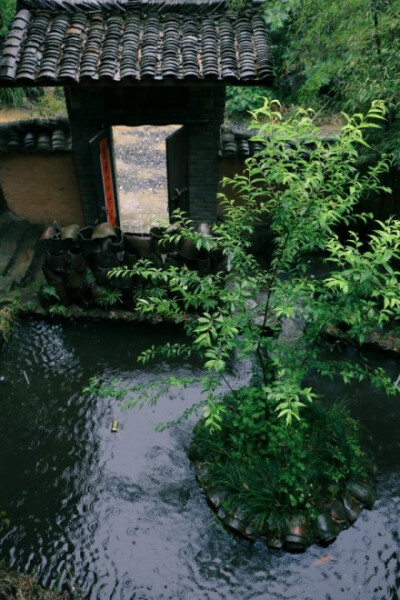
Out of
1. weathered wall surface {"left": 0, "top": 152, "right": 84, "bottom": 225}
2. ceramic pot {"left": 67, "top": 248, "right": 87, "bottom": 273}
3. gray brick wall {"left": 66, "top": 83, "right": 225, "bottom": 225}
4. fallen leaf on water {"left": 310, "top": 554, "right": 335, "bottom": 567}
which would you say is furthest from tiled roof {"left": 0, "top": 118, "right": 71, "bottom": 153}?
fallen leaf on water {"left": 310, "top": 554, "right": 335, "bottom": 567}

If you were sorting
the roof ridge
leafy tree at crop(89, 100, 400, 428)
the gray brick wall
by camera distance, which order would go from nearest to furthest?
leafy tree at crop(89, 100, 400, 428) → the roof ridge → the gray brick wall

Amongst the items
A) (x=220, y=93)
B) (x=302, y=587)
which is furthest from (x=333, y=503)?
(x=220, y=93)

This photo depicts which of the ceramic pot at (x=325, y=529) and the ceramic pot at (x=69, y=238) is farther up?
the ceramic pot at (x=69, y=238)

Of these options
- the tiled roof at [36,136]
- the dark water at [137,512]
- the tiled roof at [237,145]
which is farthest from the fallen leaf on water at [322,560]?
the tiled roof at [36,136]

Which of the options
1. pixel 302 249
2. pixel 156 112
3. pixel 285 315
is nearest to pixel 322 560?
pixel 285 315

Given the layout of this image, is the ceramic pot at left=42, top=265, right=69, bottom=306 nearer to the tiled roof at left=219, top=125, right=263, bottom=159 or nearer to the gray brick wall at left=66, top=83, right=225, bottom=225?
the gray brick wall at left=66, top=83, right=225, bottom=225

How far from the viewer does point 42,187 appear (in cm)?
1023

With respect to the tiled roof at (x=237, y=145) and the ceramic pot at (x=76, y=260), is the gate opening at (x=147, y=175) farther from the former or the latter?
the ceramic pot at (x=76, y=260)

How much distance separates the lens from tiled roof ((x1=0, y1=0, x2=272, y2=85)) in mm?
7297

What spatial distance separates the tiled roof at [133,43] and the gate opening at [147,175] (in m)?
1.62

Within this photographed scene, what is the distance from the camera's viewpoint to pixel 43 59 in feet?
24.5

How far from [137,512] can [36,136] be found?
24.1ft

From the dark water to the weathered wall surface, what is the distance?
3.97 metres

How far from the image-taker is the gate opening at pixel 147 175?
9.45m
